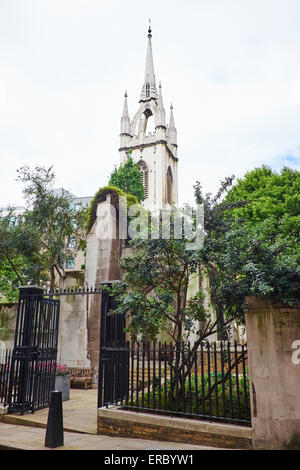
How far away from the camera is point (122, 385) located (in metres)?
7.86

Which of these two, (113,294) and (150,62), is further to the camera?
(150,62)

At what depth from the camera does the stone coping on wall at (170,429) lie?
5.74m

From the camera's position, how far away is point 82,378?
44.2ft

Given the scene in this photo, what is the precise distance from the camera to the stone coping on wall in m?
5.74

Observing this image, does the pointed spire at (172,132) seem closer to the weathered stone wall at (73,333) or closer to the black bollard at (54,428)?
the weathered stone wall at (73,333)

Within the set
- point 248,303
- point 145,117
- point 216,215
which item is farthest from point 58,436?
point 145,117

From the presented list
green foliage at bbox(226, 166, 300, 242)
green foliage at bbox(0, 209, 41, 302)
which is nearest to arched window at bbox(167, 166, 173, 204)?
green foliage at bbox(226, 166, 300, 242)

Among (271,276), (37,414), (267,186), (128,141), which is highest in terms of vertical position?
(128,141)

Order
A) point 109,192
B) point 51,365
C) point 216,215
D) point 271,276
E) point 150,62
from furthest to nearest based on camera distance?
point 150,62 → point 109,192 → point 51,365 → point 216,215 → point 271,276

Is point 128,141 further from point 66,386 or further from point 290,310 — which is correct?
point 290,310

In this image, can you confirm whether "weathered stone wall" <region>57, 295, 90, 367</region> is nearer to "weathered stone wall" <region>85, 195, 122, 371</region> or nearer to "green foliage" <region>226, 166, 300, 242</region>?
"weathered stone wall" <region>85, 195, 122, 371</region>

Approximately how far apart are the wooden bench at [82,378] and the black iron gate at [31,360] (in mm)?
4242

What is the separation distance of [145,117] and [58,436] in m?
59.9

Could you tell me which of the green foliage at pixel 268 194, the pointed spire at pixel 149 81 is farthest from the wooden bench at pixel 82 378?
the pointed spire at pixel 149 81
